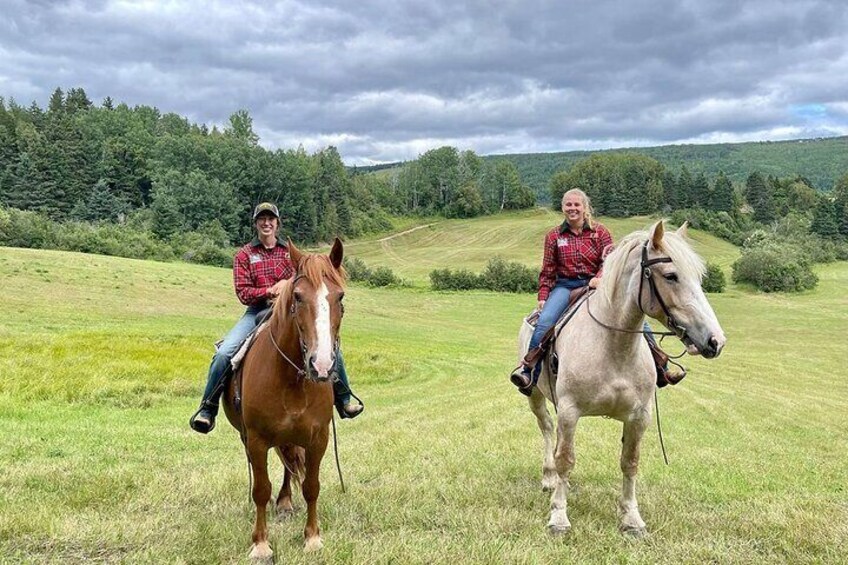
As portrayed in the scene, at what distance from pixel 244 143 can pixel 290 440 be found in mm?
104087

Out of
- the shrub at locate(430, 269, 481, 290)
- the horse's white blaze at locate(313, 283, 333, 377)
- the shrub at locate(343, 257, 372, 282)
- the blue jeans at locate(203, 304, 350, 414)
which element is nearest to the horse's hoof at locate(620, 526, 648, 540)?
the blue jeans at locate(203, 304, 350, 414)

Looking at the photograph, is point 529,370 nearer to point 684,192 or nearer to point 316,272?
point 316,272

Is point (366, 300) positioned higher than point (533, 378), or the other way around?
point (533, 378)

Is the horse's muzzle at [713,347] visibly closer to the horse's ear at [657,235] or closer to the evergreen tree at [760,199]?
the horse's ear at [657,235]

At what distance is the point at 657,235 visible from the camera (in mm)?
5332

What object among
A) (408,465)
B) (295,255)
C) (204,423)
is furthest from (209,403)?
(408,465)

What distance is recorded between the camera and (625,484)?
607 cm

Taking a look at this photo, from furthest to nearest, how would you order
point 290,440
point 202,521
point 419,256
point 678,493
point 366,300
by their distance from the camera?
1. point 419,256
2. point 366,300
3. point 678,493
4. point 202,521
5. point 290,440

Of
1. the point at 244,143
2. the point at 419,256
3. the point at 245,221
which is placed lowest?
the point at 419,256

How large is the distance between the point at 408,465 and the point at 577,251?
376cm

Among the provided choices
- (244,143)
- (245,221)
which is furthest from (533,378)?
(244,143)

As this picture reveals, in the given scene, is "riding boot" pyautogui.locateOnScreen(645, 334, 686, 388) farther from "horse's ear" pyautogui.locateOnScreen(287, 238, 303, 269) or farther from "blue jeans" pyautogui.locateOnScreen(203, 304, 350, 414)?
"horse's ear" pyautogui.locateOnScreen(287, 238, 303, 269)

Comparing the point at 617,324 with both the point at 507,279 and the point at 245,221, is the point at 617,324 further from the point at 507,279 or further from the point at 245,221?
the point at 245,221

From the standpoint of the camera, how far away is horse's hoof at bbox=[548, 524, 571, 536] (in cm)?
559
